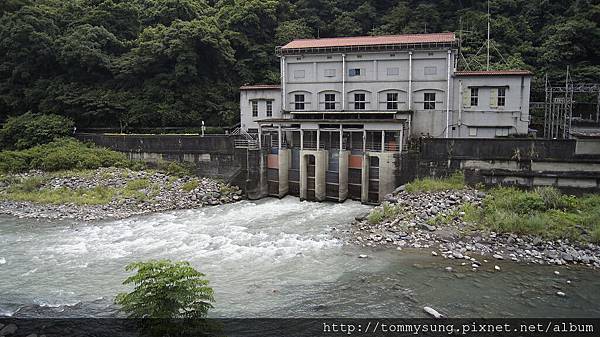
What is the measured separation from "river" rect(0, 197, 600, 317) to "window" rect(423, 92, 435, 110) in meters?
11.6

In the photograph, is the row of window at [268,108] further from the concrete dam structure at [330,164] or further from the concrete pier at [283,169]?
the concrete pier at [283,169]

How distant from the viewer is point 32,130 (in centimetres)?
3612

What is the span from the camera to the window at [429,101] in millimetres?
29406

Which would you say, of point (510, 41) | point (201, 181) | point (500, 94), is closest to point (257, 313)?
point (201, 181)

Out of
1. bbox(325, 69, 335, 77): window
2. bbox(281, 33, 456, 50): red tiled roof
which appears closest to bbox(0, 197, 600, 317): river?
bbox(325, 69, 335, 77): window

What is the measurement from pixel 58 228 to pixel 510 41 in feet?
146

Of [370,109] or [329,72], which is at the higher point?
[329,72]

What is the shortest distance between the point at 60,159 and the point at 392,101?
78.8 feet

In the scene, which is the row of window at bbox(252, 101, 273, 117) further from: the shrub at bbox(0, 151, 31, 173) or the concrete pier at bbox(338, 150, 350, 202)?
the shrub at bbox(0, 151, 31, 173)

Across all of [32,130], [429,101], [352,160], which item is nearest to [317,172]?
[352,160]

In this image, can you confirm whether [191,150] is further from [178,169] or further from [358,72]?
[358,72]

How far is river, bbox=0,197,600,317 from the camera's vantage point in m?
12.9

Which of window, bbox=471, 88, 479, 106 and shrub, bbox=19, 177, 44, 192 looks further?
shrub, bbox=19, 177, 44, 192

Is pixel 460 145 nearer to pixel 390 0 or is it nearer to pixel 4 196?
pixel 4 196
